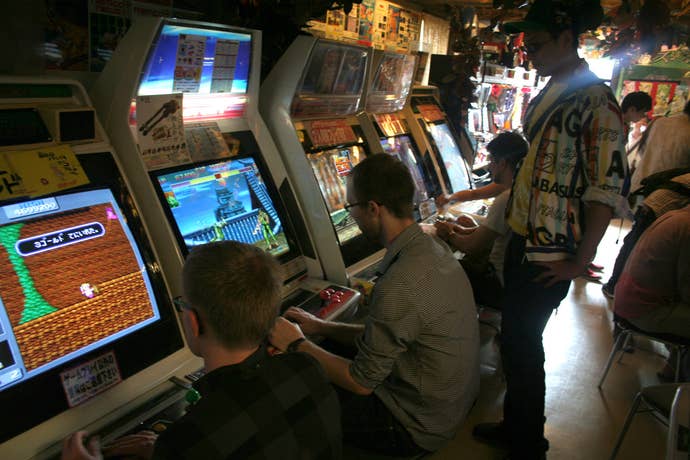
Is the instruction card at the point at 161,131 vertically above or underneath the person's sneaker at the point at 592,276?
above

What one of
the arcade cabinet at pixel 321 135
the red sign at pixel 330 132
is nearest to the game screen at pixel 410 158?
the red sign at pixel 330 132

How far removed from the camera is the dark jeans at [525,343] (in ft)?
6.61

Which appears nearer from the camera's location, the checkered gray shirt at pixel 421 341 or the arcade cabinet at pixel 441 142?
the checkered gray shirt at pixel 421 341

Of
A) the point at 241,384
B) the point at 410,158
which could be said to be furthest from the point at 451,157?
the point at 241,384

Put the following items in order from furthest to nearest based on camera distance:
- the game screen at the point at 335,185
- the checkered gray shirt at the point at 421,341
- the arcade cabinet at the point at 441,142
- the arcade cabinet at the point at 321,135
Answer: the arcade cabinet at the point at 441,142 < the game screen at the point at 335,185 < the arcade cabinet at the point at 321,135 < the checkered gray shirt at the point at 421,341

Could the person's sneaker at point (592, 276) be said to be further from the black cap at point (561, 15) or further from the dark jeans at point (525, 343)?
the black cap at point (561, 15)

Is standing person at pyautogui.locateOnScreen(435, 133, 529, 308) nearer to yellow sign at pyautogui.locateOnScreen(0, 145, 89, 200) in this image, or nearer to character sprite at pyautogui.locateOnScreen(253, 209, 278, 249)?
character sprite at pyautogui.locateOnScreen(253, 209, 278, 249)

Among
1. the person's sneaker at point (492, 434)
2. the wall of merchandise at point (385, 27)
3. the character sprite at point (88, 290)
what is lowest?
the person's sneaker at point (492, 434)

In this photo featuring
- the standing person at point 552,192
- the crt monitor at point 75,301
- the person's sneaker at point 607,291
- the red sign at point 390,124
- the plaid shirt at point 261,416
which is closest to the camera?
the plaid shirt at point 261,416

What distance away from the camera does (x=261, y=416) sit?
946mm

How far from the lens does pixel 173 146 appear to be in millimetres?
1700

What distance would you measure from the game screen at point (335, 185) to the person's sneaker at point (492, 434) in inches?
48.8

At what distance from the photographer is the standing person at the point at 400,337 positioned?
1.47 metres

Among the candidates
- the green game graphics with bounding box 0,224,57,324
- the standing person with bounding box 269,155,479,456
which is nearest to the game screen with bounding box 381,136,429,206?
the standing person with bounding box 269,155,479,456
